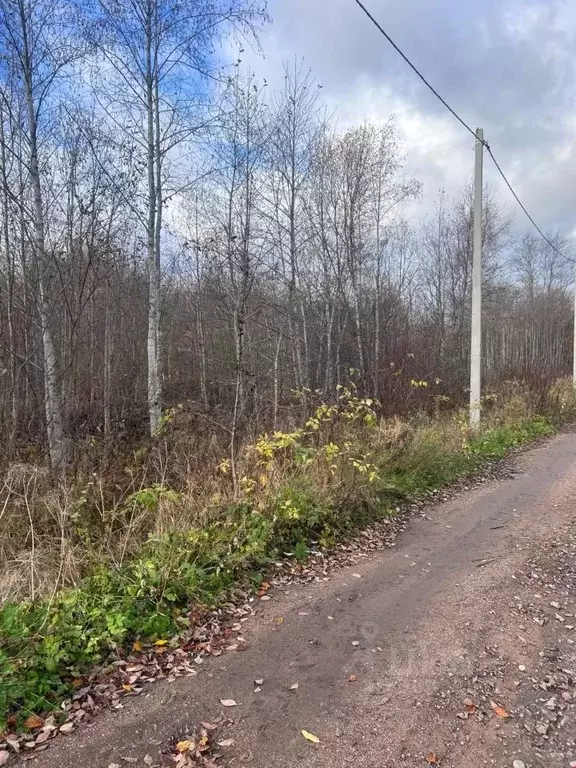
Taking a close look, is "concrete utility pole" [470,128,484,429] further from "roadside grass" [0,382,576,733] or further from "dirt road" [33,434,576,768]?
"dirt road" [33,434,576,768]

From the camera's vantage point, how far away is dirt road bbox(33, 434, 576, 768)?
85.5 inches

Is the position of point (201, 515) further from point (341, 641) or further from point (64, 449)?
point (64, 449)

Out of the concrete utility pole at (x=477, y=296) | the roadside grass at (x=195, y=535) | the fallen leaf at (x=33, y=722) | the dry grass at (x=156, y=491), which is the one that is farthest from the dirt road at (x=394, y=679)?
the concrete utility pole at (x=477, y=296)

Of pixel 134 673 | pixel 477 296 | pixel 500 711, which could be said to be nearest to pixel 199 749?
pixel 134 673

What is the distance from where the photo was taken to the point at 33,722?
7.77 ft

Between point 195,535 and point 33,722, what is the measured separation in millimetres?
1709

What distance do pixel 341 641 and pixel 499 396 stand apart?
11.0 meters

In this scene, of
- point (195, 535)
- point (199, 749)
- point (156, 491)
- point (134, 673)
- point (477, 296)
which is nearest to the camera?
point (199, 749)

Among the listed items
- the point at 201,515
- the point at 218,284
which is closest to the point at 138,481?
the point at 201,515

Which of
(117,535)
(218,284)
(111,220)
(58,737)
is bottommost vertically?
(58,737)

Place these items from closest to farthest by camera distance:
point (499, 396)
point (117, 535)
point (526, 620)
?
1. point (526, 620)
2. point (117, 535)
3. point (499, 396)

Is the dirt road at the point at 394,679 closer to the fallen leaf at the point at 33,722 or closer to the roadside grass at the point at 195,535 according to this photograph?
the fallen leaf at the point at 33,722

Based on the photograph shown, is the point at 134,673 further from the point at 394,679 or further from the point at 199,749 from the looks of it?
the point at 394,679

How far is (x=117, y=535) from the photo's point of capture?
13.8ft
